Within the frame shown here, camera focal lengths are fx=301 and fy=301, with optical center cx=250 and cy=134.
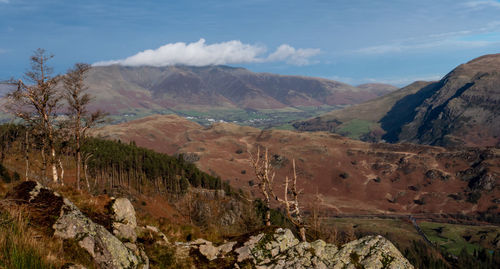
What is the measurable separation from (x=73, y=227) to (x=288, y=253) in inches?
420

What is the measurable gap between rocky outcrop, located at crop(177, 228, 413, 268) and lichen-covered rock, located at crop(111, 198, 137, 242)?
109 inches

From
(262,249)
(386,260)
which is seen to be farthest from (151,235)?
(386,260)

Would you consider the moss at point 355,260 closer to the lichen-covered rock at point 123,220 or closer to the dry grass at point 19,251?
the lichen-covered rock at point 123,220

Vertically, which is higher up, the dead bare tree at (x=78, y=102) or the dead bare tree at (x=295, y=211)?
the dead bare tree at (x=78, y=102)

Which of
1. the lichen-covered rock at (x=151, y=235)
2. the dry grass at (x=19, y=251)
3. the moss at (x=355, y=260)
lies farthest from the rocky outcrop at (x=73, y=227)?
the moss at (x=355, y=260)

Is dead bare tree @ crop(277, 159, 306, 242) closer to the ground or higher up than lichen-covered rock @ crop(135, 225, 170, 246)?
closer to the ground

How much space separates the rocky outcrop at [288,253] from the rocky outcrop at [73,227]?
3869mm

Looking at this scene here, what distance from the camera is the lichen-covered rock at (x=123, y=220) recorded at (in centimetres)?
1590

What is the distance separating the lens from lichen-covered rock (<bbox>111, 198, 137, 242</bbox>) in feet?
52.2

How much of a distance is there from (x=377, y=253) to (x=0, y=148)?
12336cm

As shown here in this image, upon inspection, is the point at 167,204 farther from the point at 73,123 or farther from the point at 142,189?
the point at 73,123

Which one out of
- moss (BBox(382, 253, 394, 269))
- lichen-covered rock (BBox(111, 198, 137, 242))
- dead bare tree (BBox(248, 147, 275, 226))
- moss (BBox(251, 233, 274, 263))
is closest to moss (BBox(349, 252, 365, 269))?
moss (BBox(382, 253, 394, 269))

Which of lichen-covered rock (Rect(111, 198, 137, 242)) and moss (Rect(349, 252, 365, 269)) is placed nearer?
lichen-covered rock (Rect(111, 198, 137, 242))

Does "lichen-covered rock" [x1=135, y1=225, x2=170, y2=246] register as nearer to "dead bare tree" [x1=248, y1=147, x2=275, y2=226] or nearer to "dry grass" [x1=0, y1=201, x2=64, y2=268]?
"dry grass" [x1=0, y1=201, x2=64, y2=268]
